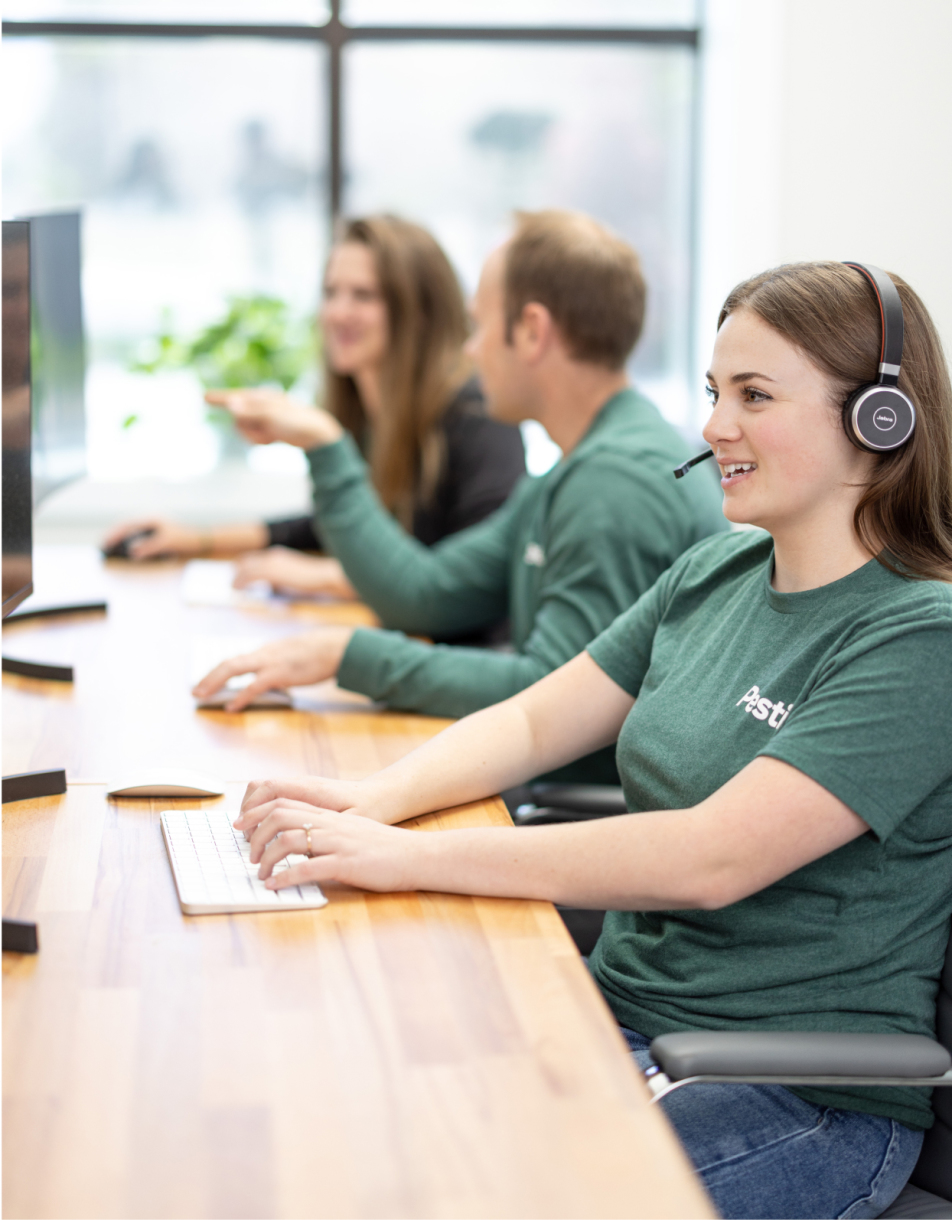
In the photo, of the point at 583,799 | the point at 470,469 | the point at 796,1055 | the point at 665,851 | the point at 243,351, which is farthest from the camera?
the point at 243,351

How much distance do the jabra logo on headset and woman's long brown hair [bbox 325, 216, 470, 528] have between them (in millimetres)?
1388

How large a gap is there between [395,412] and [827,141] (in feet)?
3.51

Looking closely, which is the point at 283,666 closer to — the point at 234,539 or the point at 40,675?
the point at 40,675

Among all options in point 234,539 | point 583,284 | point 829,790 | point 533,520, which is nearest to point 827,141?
point 583,284

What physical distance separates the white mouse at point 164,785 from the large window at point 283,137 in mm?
2469

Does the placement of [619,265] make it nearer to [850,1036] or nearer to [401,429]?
[401,429]

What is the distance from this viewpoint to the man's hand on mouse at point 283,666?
157 cm

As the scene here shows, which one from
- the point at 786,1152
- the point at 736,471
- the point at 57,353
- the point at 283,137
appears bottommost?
the point at 786,1152

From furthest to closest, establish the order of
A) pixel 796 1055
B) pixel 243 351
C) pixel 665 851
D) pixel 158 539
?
1. pixel 243 351
2. pixel 158 539
3. pixel 665 851
4. pixel 796 1055

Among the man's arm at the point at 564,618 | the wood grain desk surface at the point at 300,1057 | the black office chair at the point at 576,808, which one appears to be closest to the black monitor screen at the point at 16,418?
the wood grain desk surface at the point at 300,1057

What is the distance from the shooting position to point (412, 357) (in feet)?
8.01

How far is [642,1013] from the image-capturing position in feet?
3.60

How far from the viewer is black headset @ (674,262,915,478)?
1013 millimetres

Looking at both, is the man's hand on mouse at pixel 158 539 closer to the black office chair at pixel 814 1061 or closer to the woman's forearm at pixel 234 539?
the woman's forearm at pixel 234 539
